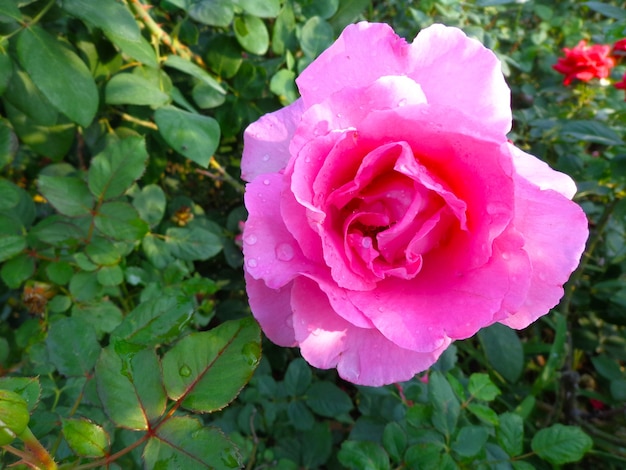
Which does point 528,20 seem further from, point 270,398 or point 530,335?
point 270,398

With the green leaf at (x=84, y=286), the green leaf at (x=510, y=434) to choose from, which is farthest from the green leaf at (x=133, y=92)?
the green leaf at (x=510, y=434)

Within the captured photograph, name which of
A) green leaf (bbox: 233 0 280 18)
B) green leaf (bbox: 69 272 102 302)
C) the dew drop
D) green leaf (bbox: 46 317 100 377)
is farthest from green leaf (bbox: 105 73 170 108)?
the dew drop

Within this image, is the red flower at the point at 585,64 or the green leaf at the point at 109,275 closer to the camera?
the green leaf at the point at 109,275

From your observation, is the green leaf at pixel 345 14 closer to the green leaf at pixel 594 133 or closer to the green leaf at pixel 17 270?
the green leaf at pixel 594 133

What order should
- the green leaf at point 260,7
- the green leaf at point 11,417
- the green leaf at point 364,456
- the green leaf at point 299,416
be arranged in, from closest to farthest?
the green leaf at point 11,417, the green leaf at point 364,456, the green leaf at point 260,7, the green leaf at point 299,416

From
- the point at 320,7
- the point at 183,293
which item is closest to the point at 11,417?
the point at 183,293
